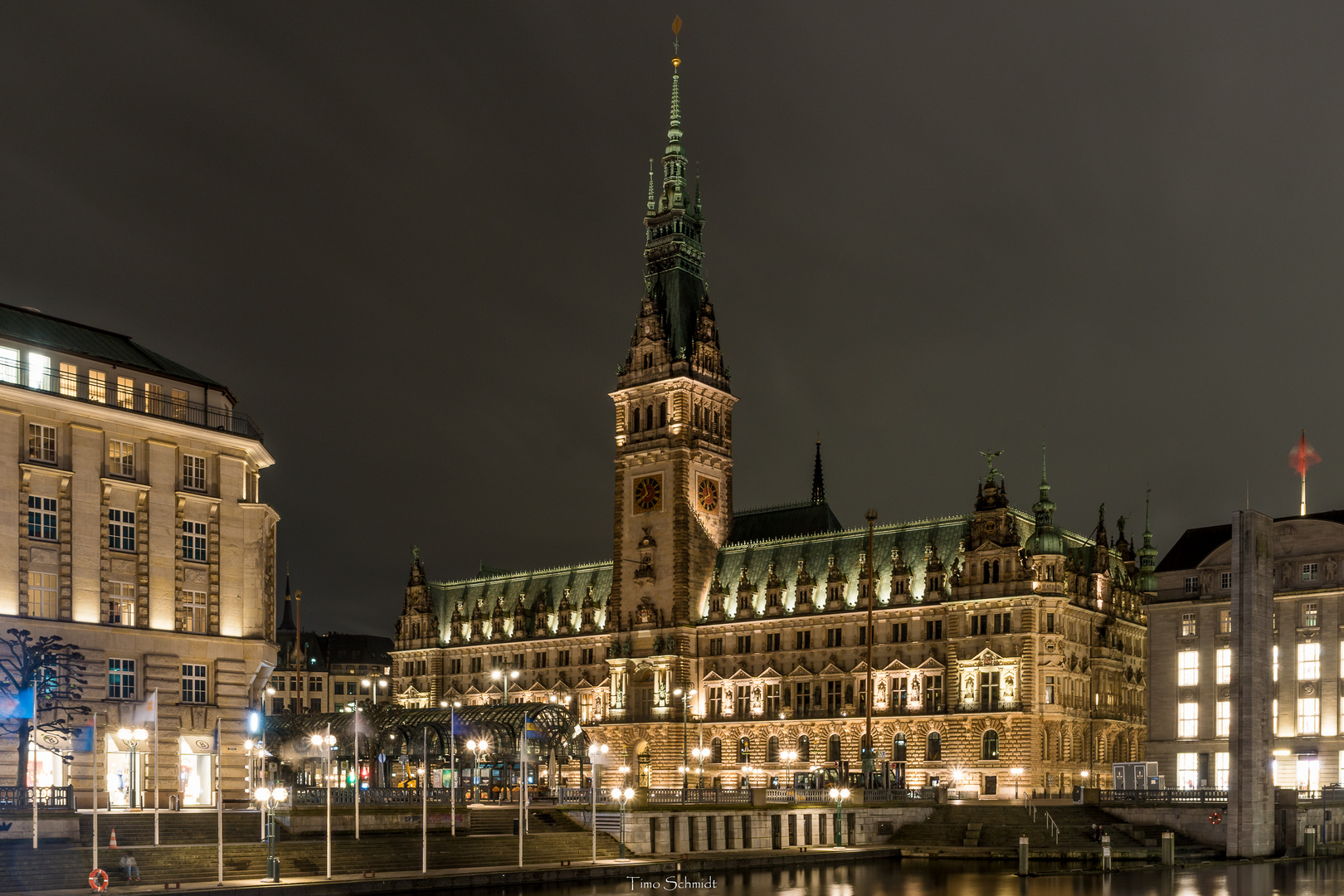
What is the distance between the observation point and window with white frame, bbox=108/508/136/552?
82.2 metres

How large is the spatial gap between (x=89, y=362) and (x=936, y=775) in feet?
242

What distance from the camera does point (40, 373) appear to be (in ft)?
263

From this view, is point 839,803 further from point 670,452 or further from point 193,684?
point 670,452

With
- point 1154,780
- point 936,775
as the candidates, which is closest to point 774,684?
point 936,775

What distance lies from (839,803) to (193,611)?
41158 mm

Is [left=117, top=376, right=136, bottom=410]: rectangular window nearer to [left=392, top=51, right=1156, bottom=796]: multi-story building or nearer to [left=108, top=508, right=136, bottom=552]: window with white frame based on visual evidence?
[left=108, top=508, right=136, bottom=552]: window with white frame

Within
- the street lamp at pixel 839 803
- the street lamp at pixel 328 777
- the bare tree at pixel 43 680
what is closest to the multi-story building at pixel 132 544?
the bare tree at pixel 43 680

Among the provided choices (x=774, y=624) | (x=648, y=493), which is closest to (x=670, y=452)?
(x=648, y=493)

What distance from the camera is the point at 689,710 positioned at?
466 feet

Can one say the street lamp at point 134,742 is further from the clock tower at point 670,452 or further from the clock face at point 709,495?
the clock face at point 709,495

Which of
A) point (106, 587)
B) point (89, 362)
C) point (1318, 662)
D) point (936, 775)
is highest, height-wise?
point (89, 362)

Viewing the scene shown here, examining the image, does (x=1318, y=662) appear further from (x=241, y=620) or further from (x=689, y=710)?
(x=241, y=620)

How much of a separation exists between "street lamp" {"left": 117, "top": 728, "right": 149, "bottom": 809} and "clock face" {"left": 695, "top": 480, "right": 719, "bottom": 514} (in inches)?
2980

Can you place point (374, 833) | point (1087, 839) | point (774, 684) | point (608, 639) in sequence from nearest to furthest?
point (374, 833) → point (1087, 839) → point (774, 684) → point (608, 639)
